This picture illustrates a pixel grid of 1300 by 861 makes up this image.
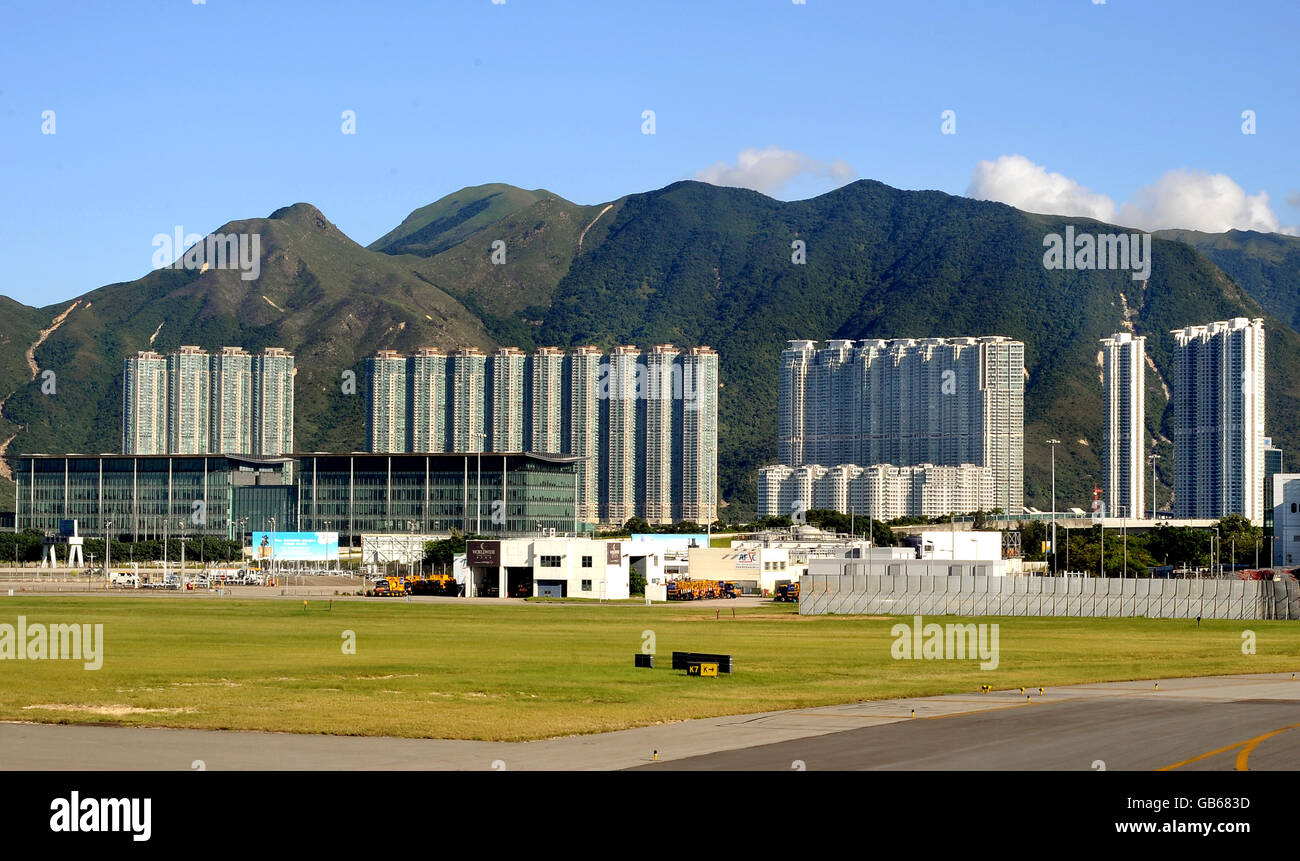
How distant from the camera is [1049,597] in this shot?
95.8 meters

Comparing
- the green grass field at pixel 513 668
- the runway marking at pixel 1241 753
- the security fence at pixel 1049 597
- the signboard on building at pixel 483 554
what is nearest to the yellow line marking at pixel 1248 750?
the runway marking at pixel 1241 753

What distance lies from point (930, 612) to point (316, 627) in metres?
39.8

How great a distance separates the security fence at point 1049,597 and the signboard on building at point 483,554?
46.2m

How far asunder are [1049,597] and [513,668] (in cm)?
5127

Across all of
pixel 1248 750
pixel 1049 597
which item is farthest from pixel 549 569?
pixel 1248 750

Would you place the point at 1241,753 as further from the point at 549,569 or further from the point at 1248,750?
the point at 549,569

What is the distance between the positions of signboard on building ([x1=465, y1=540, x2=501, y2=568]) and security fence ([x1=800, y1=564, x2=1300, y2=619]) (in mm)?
46206

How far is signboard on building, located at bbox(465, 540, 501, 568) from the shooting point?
139 m

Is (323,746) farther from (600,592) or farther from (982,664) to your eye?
(600,592)

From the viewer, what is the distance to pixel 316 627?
85.1 meters

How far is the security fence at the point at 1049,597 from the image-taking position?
93062 millimetres

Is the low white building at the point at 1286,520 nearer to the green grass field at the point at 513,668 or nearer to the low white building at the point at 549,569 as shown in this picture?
the low white building at the point at 549,569

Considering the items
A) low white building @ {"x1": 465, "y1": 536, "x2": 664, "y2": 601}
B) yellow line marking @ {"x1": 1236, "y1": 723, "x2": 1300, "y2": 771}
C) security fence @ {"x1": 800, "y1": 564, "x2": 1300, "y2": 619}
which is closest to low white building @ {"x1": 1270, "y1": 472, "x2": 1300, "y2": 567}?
low white building @ {"x1": 465, "y1": 536, "x2": 664, "y2": 601}
